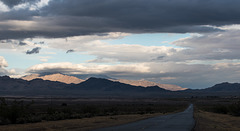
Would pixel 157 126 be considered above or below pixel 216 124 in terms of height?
above

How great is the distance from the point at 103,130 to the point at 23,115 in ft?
51.3

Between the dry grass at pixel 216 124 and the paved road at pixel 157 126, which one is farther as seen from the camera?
the dry grass at pixel 216 124

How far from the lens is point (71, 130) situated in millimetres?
30453

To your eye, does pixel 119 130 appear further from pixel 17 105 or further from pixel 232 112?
pixel 232 112

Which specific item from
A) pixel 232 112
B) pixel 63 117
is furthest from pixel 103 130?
pixel 232 112

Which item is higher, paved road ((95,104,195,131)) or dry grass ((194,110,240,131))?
paved road ((95,104,195,131))

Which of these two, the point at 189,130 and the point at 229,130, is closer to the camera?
the point at 189,130

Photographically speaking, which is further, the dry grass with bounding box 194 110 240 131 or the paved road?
the dry grass with bounding box 194 110 240 131

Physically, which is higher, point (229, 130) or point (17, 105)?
point (17, 105)

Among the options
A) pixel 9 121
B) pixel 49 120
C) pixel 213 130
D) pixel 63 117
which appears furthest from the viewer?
pixel 63 117

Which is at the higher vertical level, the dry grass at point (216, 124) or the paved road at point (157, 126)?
the paved road at point (157, 126)

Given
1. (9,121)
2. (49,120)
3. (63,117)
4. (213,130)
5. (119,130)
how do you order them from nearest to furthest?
(119,130) → (213,130) → (9,121) → (49,120) → (63,117)

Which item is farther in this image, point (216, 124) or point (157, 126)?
point (216, 124)

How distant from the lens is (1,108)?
129 feet
